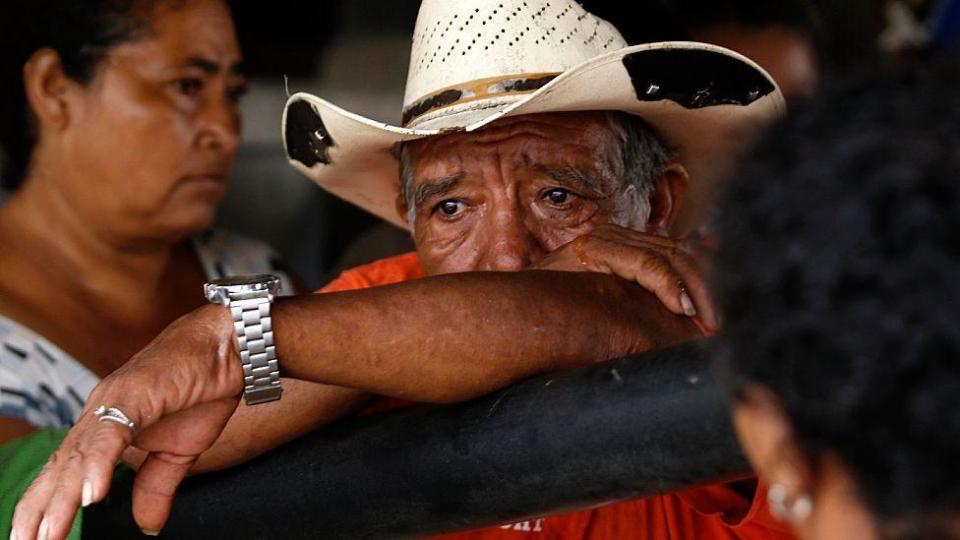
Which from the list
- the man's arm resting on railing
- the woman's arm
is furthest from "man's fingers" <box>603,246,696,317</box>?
the woman's arm

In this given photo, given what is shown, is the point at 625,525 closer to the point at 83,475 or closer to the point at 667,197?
the point at 667,197

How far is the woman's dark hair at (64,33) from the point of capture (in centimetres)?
315

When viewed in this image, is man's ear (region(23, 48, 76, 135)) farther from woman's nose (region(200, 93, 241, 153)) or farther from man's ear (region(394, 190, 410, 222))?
man's ear (region(394, 190, 410, 222))

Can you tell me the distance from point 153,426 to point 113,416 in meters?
0.10

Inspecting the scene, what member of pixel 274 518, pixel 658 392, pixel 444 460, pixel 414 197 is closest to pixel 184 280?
pixel 414 197

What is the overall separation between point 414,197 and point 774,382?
1578 mm

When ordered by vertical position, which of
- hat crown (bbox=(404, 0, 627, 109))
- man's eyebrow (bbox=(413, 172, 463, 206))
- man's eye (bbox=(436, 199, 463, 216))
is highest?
hat crown (bbox=(404, 0, 627, 109))

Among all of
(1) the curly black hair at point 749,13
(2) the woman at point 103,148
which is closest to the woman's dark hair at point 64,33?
(2) the woman at point 103,148

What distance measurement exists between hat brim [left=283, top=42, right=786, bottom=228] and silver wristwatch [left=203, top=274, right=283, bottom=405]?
596 millimetres

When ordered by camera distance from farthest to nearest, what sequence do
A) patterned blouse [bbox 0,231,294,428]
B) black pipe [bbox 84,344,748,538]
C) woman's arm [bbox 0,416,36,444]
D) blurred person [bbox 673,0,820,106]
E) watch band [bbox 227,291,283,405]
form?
1. blurred person [bbox 673,0,820,106]
2. patterned blouse [bbox 0,231,294,428]
3. woman's arm [bbox 0,416,36,444]
4. watch band [bbox 227,291,283,405]
5. black pipe [bbox 84,344,748,538]

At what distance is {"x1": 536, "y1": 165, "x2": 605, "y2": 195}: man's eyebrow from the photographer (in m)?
2.22

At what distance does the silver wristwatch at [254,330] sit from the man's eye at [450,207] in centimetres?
76

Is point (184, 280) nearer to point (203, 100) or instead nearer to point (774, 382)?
point (203, 100)

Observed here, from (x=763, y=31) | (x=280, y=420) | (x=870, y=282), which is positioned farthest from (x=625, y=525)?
(x=763, y=31)
